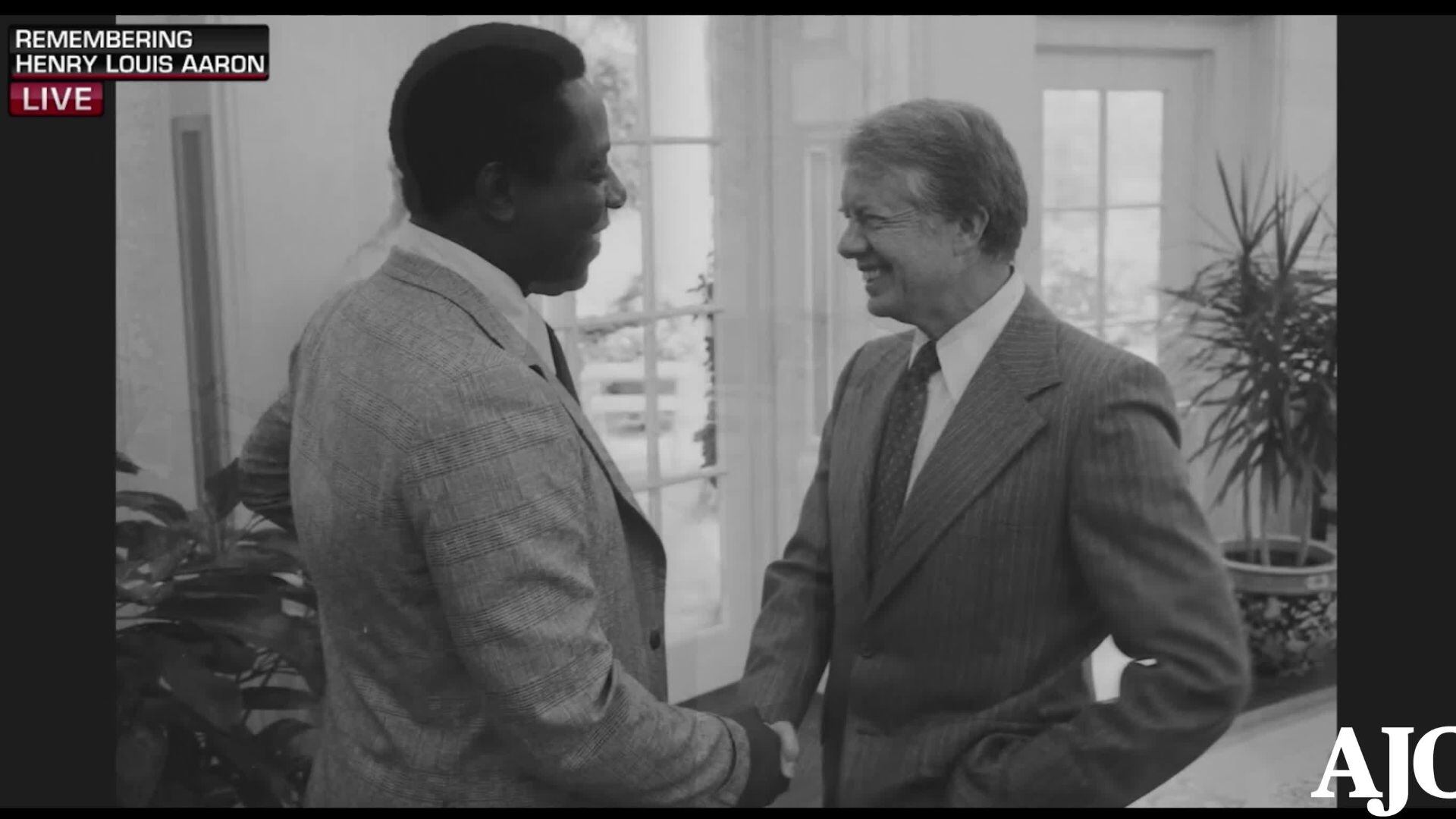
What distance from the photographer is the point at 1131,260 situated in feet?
10.2

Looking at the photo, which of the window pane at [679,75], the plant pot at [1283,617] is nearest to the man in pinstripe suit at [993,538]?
the window pane at [679,75]

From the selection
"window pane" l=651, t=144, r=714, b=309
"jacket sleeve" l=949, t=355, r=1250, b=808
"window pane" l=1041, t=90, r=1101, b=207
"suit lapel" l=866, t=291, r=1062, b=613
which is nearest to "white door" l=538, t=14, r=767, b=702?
"window pane" l=651, t=144, r=714, b=309

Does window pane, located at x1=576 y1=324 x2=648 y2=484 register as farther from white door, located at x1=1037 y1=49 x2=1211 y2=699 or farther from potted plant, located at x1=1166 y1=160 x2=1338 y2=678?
potted plant, located at x1=1166 y1=160 x2=1338 y2=678

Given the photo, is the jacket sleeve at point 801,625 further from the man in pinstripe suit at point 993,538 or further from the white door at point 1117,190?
the white door at point 1117,190

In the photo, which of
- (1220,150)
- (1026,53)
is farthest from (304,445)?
(1220,150)

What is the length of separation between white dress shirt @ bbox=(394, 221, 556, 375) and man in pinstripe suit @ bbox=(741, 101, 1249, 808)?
39cm

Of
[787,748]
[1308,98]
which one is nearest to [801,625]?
[787,748]

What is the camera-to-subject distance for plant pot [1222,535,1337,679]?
10.3 feet

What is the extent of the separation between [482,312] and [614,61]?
4.98ft

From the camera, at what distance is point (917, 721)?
1.37 metres

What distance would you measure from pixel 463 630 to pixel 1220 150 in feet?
8.79

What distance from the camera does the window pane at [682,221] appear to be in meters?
2.67
